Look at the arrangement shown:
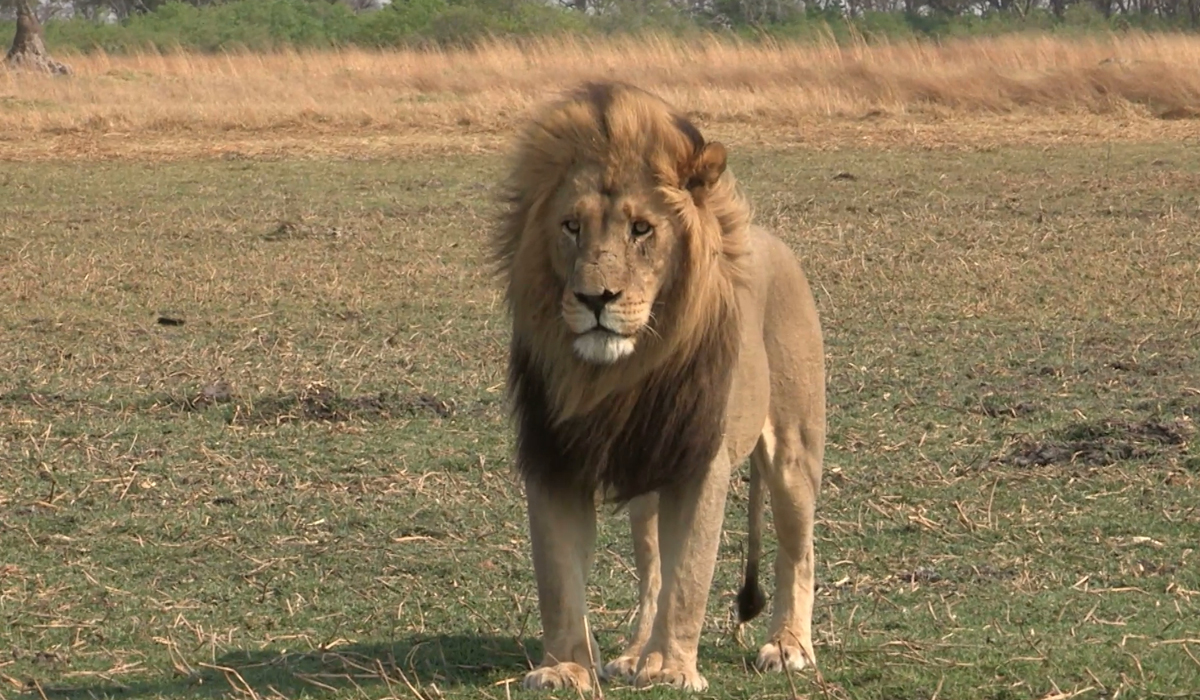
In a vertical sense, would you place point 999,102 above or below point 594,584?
below

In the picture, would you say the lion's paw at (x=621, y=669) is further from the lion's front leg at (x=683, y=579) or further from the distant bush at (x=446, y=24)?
the distant bush at (x=446, y=24)

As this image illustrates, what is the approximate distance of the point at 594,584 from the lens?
15.0 feet

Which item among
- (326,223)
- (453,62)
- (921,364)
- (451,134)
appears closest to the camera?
(921,364)

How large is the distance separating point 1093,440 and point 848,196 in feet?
18.9

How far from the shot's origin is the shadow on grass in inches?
140

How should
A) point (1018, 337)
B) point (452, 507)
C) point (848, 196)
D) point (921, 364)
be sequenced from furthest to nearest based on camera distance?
point (848, 196) < point (1018, 337) < point (921, 364) < point (452, 507)

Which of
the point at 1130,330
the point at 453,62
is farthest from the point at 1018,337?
the point at 453,62

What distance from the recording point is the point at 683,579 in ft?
11.5

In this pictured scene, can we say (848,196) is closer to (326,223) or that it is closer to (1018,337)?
(326,223)

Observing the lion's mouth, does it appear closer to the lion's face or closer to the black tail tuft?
the lion's face

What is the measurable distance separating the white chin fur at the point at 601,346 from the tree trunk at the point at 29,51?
62.5 feet

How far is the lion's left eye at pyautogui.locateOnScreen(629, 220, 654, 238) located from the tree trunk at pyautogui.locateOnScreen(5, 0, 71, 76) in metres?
19.0

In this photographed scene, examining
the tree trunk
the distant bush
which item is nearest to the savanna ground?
the tree trunk

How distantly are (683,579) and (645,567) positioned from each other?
0.46 m
